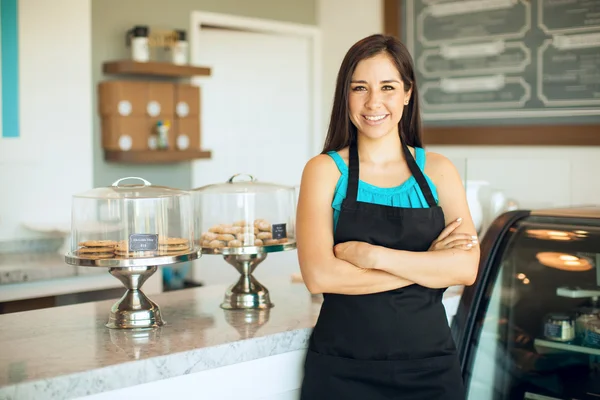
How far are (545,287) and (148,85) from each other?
2996mm

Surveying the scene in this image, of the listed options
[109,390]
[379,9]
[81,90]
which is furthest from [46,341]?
[379,9]

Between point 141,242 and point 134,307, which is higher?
point 141,242

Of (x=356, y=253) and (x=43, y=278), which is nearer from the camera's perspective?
(x=356, y=253)

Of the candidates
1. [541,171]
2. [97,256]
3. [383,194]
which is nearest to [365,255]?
[383,194]

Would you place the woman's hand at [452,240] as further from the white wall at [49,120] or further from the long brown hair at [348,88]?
the white wall at [49,120]

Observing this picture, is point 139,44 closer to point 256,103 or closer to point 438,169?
point 256,103

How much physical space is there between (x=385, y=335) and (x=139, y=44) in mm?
3091

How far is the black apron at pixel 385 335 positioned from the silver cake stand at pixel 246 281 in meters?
0.42

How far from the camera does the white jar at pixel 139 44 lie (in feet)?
14.7

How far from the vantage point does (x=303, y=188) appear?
2.01 metres

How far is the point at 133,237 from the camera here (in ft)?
6.72

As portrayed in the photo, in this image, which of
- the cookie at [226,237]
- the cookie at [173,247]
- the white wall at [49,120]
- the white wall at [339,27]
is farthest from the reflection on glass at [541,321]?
the white wall at [339,27]

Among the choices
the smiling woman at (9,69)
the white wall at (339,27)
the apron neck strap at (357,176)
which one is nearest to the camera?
the apron neck strap at (357,176)

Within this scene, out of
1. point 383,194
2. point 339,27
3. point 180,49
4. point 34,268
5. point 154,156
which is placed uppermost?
point 339,27
